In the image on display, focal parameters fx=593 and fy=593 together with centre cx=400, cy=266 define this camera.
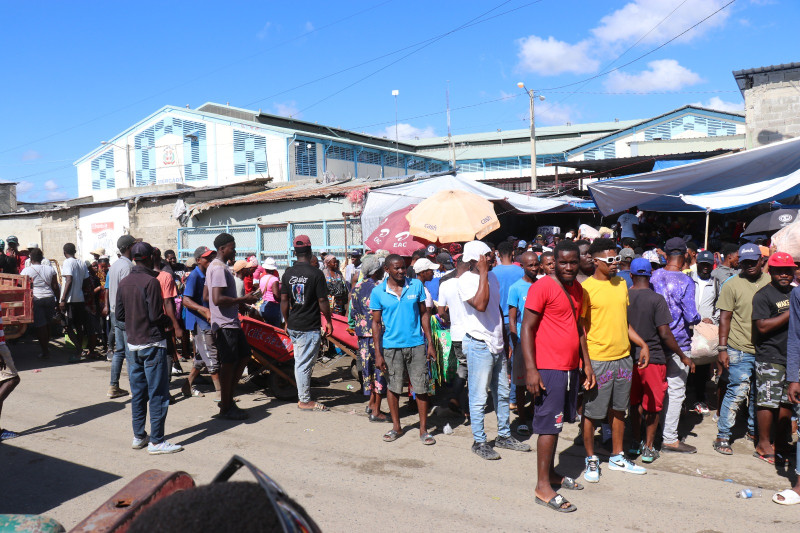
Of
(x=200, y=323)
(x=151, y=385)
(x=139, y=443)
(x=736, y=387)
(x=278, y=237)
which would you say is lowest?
(x=139, y=443)

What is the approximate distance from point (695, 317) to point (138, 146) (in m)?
36.4

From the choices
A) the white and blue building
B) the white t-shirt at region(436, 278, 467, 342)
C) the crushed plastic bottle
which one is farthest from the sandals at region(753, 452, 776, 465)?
the white and blue building

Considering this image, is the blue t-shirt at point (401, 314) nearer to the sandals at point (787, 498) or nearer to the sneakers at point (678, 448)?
the sneakers at point (678, 448)

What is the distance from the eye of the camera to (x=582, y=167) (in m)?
17.3

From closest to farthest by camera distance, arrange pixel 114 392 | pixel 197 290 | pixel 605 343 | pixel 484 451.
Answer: pixel 605 343, pixel 484 451, pixel 197 290, pixel 114 392

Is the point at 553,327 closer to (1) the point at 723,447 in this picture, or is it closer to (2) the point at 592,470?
(2) the point at 592,470

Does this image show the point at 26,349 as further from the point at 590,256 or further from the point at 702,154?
the point at 702,154

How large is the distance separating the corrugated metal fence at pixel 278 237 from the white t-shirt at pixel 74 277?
4053mm

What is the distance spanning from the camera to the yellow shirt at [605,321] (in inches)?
193

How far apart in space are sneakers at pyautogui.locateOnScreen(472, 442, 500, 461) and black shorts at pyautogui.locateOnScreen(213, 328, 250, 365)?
2941 millimetres

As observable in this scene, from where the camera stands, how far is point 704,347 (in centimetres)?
601

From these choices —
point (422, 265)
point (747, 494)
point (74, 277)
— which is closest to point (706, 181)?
point (422, 265)

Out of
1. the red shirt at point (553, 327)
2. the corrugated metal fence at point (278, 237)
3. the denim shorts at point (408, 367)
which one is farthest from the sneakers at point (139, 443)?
the corrugated metal fence at point (278, 237)

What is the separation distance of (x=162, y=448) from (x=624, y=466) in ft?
13.9
